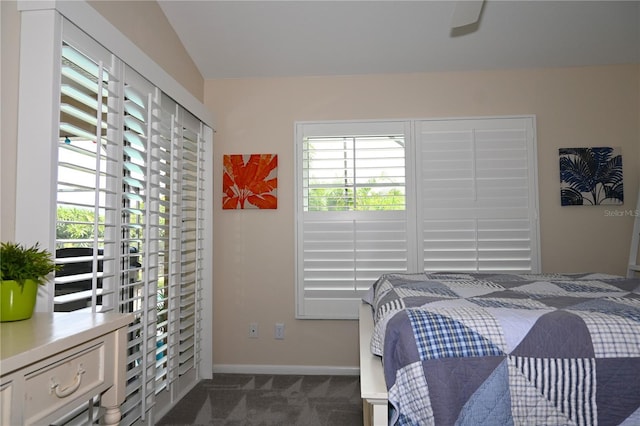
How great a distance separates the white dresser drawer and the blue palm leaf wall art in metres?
3.26

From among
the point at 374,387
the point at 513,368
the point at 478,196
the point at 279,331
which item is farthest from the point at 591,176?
the point at 374,387

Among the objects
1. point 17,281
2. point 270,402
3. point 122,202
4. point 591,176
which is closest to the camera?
point 17,281

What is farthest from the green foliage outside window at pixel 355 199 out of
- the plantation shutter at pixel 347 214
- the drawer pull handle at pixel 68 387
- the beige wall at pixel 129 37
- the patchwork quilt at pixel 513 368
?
the drawer pull handle at pixel 68 387

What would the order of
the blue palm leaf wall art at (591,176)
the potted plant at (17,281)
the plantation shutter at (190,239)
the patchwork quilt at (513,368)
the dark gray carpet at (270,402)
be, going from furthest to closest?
the blue palm leaf wall art at (591,176) < the plantation shutter at (190,239) < the dark gray carpet at (270,402) < the patchwork quilt at (513,368) < the potted plant at (17,281)

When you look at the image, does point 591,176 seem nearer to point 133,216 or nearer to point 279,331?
point 279,331

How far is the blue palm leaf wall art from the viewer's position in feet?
10.8

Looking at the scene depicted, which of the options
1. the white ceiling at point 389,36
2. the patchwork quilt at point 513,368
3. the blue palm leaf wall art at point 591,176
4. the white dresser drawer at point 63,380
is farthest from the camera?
the blue palm leaf wall art at point 591,176

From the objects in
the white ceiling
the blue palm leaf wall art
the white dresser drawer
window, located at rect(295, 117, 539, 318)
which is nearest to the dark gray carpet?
window, located at rect(295, 117, 539, 318)

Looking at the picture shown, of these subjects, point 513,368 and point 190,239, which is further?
point 190,239

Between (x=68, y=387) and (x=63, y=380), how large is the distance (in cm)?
3

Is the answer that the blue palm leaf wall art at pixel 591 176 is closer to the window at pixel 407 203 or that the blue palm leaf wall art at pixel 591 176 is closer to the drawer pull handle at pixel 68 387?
the window at pixel 407 203

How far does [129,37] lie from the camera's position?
238cm

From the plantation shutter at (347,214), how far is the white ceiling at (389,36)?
53cm

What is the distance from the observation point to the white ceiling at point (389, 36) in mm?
2869
